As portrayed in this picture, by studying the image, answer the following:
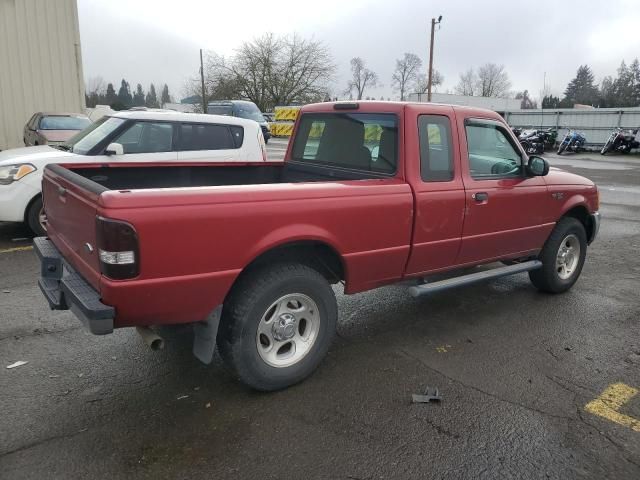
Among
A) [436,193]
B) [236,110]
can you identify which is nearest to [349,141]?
[436,193]

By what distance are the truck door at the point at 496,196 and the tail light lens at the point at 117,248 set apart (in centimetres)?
266

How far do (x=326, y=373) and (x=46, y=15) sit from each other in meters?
15.0

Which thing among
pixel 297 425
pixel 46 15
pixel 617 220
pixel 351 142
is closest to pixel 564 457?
pixel 297 425

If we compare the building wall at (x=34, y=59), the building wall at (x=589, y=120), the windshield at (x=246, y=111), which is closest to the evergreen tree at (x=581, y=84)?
the building wall at (x=589, y=120)

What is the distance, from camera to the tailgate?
2.81 meters

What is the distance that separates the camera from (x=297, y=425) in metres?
3.06

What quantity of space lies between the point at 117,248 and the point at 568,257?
4.75 m

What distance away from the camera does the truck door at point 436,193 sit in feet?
12.7

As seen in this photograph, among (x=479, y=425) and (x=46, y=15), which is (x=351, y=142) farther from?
(x=46, y=15)

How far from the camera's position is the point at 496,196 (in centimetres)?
441

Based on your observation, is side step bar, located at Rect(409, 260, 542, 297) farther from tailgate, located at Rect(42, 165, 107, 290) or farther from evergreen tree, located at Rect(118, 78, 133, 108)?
evergreen tree, located at Rect(118, 78, 133, 108)

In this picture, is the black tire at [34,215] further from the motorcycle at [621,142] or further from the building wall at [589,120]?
the building wall at [589,120]

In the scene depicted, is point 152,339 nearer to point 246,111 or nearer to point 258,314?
point 258,314

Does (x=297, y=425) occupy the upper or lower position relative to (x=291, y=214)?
lower
